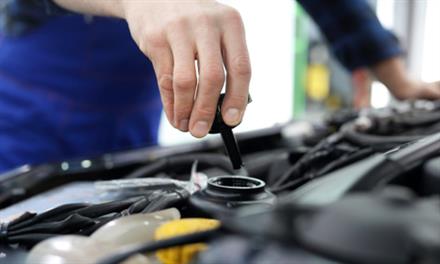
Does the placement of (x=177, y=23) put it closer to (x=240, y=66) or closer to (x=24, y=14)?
(x=240, y=66)

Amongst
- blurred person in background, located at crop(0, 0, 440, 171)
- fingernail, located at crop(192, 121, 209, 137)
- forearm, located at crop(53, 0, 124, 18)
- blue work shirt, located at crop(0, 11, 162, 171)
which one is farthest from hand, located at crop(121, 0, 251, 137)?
blue work shirt, located at crop(0, 11, 162, 171)

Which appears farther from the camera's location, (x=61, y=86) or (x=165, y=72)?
(x=61, y=86)

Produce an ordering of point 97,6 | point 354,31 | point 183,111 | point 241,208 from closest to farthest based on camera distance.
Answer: point 241,208 → point 183,111 → point 97,6 → point 354,31

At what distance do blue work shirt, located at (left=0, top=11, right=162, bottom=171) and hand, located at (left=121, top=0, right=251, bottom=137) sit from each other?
1.83 feet

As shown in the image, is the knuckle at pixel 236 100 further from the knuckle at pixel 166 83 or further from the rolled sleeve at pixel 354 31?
the rolled sleeve at pixel 354 31

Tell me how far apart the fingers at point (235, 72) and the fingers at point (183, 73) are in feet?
0.10

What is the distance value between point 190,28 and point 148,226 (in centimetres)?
18

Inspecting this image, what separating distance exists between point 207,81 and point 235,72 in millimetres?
30

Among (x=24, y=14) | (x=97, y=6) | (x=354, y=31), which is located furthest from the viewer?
(x=354, y=31)

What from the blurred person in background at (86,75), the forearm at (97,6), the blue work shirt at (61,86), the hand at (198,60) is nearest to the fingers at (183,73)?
the hand at (198,60)

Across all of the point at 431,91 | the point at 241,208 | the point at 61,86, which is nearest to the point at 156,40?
the point at 241,208

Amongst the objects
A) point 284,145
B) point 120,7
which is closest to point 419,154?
point 120,7

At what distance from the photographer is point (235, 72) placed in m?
0.40

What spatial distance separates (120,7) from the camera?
0.52 metres
